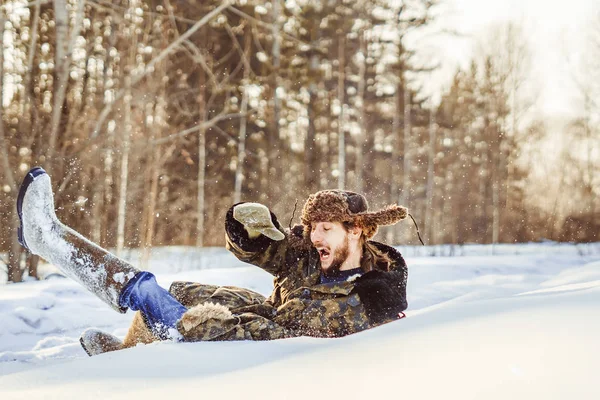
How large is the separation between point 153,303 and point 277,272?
0.72 meters

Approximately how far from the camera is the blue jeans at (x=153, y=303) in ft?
9.23

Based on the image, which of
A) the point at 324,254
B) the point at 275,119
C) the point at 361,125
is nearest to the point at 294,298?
the point at 324,254

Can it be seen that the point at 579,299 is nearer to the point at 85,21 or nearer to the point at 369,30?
the point at 85,21

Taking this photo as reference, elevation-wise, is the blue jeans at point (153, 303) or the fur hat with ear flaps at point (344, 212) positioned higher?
the fur hat with ear flaps at point (344, 212)

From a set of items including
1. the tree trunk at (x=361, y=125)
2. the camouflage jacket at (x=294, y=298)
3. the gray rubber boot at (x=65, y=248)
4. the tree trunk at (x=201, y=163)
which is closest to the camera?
the camouflage jacket at (x=294, y=298)

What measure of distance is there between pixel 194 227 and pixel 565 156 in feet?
50.3

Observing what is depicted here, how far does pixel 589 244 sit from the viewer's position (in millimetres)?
13695

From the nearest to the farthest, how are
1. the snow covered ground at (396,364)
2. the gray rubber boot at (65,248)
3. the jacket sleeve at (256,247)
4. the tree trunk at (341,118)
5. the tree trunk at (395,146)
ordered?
1. the snow covered ground at (396,364)
2. the gray rubber boot at (65,248)
3. the jacket sleeve at (256,247)
4. the tree trunk at (341,118)
5. the tree trunk at (395,146)

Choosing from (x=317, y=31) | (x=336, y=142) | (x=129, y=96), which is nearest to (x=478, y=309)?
(x=129, y=96)

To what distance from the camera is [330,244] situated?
3.16 m

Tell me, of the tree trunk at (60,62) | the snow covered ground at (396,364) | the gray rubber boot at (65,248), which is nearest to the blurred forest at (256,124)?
the tree trunk at (60,62)

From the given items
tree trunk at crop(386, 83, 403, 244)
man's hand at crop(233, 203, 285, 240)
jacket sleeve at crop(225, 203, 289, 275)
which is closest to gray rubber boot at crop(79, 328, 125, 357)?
jacket sleeve at crop(225, 203, 289, 275)

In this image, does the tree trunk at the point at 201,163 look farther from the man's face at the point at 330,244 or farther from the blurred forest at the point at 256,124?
the man's face at the point at 330,244

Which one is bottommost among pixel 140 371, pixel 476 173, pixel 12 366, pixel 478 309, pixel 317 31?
pixel 12 366
